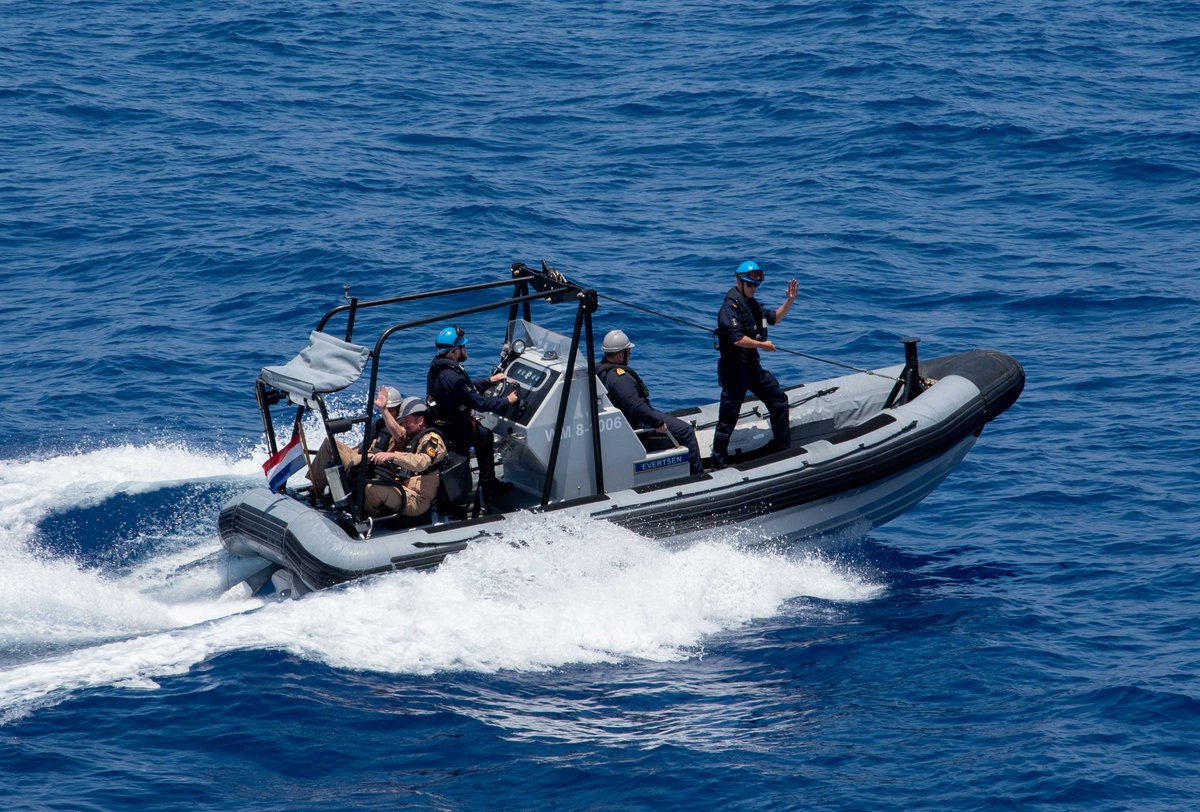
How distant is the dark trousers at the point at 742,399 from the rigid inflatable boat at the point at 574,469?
25 centimetres

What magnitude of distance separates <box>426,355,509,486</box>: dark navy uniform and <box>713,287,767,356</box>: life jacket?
185 cm

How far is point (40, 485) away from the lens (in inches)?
505

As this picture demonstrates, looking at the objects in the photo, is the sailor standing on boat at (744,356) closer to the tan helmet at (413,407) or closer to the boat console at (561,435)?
the boat console at (561,435)

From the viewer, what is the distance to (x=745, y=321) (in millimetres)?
11578

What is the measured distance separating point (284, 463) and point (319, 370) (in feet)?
2.63

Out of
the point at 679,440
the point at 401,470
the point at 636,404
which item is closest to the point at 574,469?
the point at 636,404

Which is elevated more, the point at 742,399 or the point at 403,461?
the point at 742,399

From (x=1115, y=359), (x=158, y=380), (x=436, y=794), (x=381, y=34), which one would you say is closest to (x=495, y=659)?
(x=436, y=794)

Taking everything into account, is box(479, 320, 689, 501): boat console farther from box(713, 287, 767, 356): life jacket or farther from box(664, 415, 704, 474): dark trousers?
box(713, 287, 767, 356): life jacket

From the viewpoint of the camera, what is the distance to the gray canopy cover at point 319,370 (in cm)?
1038

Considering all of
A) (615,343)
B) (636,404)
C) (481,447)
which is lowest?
(481,447)

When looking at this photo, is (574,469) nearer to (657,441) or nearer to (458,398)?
(657,441)

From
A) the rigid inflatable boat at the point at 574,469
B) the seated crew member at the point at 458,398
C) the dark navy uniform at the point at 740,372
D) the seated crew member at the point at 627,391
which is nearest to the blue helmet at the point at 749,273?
the dark navy uniform at the point at 740,372

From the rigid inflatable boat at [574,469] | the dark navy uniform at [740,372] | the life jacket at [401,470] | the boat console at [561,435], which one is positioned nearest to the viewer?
the rigid inflatable boat at [574,469]
